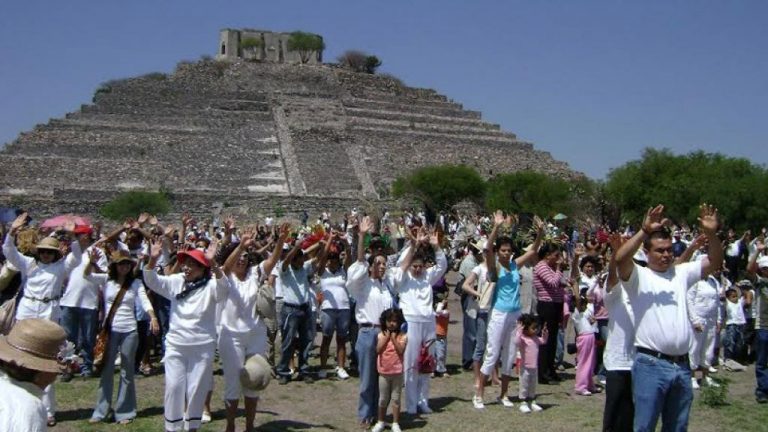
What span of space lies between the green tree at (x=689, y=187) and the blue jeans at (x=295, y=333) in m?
27.5

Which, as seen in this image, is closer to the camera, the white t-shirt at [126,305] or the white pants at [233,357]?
the white pants at [233,357]

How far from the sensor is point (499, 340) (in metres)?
9.30

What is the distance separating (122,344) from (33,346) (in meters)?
4.57

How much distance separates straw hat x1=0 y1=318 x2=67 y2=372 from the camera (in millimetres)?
3785

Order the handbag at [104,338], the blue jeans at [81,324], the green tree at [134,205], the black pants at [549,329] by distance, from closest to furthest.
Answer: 1. the handbag at [104,338]
2. the blue jeans at [81,324]
3. the black pants at [549,329]
4. the green tree at [134,205]

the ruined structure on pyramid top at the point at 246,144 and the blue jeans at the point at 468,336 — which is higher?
the ruined structure on pyramid top at the point at 246,144

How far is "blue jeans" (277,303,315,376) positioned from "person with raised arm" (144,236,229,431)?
11.2ft

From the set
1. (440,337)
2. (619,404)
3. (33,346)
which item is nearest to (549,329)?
(440,337)

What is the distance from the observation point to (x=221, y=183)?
47375 millimetres

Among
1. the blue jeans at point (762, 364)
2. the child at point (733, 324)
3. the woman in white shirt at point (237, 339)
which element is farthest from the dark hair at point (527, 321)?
the child at point (733, 324)

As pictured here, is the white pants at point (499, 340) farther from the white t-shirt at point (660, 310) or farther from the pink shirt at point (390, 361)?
the white t-shirt at point (660, 310)

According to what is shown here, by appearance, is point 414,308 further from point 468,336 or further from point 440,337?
point 468,336

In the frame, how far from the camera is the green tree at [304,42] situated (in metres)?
85.9

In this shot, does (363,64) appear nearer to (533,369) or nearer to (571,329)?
(571,329)
